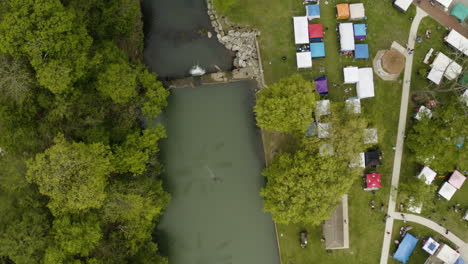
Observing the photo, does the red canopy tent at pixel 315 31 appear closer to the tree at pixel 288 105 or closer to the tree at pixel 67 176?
the tree at pixel 288 105

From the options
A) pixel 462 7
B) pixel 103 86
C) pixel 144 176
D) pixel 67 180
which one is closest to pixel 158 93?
pixel 103 86

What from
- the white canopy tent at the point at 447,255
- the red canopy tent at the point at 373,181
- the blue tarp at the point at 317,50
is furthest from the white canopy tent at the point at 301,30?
the white canopy tent at the point at 447,255

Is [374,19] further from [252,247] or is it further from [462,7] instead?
[252,247]

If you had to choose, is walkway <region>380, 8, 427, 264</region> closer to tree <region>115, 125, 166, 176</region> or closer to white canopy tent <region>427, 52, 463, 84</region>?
white canopy tent <region>427, 52, 463, 84</region>

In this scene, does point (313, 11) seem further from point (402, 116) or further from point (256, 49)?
point (402, 116)

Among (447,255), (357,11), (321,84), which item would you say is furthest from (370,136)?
(447,255)

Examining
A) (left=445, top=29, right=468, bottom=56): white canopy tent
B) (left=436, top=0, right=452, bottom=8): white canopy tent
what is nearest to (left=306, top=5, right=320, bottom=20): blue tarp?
(left=436, top=0, right=452, bottom=8): white canopy tent
